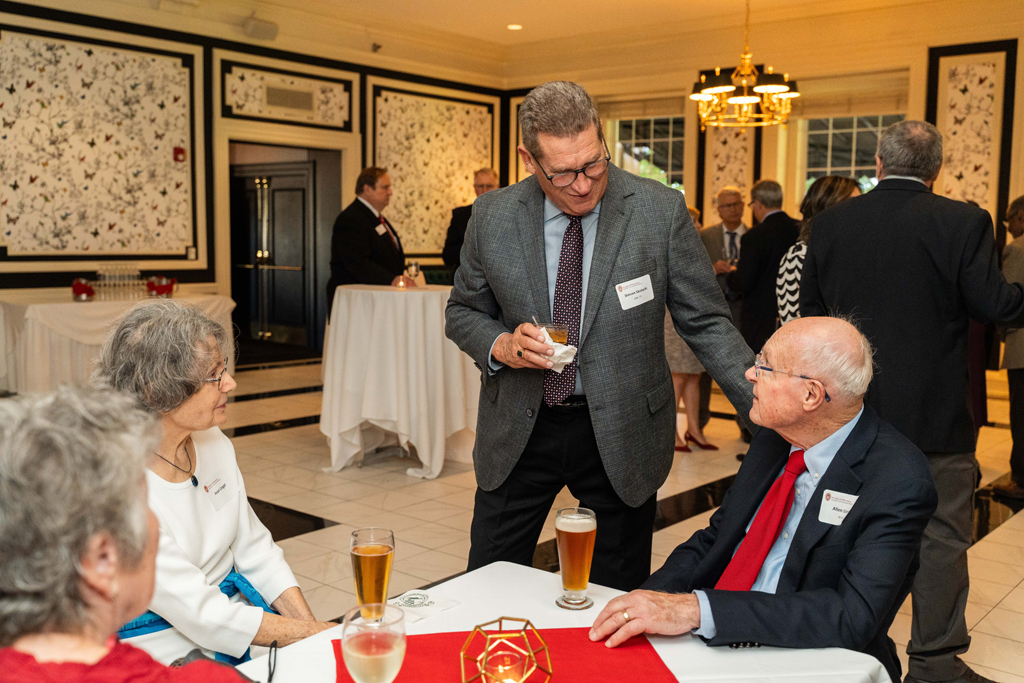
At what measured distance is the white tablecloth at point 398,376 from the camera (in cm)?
513

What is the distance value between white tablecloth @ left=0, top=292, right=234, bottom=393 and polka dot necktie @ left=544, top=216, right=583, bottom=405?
4.77m

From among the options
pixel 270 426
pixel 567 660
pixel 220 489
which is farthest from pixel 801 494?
pixel 270 426

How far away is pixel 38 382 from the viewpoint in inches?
253

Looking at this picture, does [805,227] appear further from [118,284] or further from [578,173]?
[118,284]

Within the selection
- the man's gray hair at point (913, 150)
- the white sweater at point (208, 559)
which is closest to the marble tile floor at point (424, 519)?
the white sweater at point (208, 559)

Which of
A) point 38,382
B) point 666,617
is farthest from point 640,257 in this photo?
point 38,382

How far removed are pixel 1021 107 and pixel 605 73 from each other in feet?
14.1

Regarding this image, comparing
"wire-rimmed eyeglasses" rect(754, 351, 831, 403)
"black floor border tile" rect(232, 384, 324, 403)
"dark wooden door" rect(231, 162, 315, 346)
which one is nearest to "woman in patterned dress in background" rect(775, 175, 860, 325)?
"wire-rimmed eyeglasses" rect(754, 351, 831, 403)

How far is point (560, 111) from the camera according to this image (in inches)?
76.4

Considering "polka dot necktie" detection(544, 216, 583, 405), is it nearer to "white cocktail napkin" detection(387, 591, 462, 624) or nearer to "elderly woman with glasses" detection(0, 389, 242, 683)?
"white cocktail napkin" detection(387, 591, 462, 624)

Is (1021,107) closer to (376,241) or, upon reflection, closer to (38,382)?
(376,241)

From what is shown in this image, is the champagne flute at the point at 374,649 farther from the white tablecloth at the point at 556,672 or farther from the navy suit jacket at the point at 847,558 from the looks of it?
the navy suit jacket at the point at 847,558

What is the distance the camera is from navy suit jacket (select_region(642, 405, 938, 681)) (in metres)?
1.38

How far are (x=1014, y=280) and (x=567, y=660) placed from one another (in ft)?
14.4
